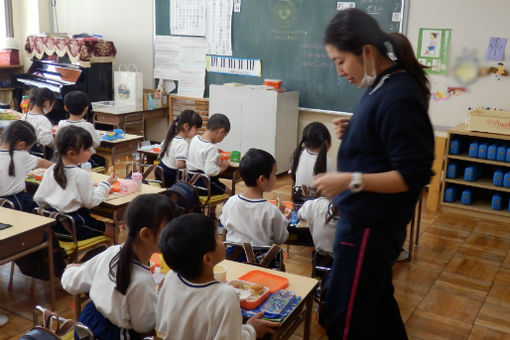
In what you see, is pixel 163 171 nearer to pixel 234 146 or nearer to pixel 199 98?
Answer: pixel 234 146

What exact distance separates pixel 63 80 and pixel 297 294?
5.94 m

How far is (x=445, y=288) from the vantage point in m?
3.56

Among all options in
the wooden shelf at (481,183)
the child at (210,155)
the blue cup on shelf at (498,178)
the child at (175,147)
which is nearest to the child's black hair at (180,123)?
the child at (175,147)

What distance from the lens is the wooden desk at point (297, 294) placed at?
73.5 inches

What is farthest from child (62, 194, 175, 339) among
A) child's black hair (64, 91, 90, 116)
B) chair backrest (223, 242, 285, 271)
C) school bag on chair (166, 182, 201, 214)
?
child's black hair (64, 91, 90, 116)

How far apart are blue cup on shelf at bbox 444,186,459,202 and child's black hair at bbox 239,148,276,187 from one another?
3.11m

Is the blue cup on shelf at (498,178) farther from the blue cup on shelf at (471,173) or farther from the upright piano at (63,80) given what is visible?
the upright piano at (63,80)

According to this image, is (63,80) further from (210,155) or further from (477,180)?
(477,180)

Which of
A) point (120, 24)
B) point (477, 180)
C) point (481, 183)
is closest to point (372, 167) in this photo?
point (481, 183)

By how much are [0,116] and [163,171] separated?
101 inches

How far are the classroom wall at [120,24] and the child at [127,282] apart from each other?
586cm

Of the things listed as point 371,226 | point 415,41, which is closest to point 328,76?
point 415,41

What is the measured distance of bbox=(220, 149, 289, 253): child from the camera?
105 inches

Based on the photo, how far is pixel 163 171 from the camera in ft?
14.2
